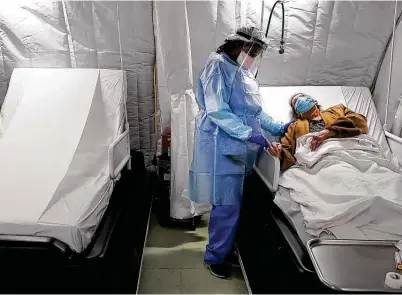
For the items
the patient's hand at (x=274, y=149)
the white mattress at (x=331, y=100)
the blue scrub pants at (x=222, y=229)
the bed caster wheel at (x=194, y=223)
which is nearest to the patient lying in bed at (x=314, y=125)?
the patient's hand at (x=274, y=149)

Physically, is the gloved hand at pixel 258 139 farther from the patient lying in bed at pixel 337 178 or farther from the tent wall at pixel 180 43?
the tent wall at pixel 180 43

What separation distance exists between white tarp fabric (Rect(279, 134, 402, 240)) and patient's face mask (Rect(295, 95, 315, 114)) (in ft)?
1.27

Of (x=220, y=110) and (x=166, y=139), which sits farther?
(x=166, y=139)

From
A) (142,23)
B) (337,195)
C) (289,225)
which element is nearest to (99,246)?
(289,225)

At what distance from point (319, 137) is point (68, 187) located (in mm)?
1394

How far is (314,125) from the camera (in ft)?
6.97

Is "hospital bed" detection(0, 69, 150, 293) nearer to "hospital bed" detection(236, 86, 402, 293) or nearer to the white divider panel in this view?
the white divider panel

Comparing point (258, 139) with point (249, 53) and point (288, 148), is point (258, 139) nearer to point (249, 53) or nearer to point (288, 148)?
point (288, 148)

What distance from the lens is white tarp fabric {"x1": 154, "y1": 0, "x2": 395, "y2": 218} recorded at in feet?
7.38

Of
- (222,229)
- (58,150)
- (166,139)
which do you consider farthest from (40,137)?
(222,229)

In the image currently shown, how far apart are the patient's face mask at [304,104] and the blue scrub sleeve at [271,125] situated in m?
0.17

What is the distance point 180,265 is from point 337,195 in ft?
3.70

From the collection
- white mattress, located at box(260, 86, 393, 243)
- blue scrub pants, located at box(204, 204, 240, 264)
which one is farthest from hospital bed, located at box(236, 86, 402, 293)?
blue scrub pants, located at box(204, 204, 240, 264)

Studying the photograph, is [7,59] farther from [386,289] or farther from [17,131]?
[386,289]
